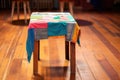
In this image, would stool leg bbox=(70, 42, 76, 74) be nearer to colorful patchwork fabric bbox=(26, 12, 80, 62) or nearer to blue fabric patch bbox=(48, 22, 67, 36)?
colorful patchwork fabric bbox=(26, 12, 80, 62)

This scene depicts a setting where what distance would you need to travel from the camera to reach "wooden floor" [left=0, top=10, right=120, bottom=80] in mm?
2842

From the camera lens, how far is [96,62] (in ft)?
10.6

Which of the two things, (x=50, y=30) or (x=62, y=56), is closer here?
(x=50, y=30)

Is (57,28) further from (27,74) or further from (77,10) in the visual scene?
(77,10)

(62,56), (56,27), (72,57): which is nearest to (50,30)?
(56,27)

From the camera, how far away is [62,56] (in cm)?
344

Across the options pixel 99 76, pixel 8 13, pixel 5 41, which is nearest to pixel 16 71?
pixel 99 76

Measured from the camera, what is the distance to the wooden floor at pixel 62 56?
9.32ft

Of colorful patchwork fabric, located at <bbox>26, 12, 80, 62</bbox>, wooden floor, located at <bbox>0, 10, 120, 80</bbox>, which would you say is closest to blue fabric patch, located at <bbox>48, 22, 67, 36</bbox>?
colorful patchwork fabric, located at <bbox>26, 12, 80, 62</bbox>

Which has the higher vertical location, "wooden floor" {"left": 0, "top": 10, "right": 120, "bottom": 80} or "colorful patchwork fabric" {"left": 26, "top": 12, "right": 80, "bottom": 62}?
"colorful patchwork fabric" {"left": 26, "top": 12, "right": 80, "bottom": 62}

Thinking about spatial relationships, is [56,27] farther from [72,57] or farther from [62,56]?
[62,56]

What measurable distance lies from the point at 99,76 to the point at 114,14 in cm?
399

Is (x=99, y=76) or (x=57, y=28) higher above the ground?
(x=57, y=28)

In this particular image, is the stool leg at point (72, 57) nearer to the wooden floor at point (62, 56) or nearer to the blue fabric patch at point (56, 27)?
the wooden floor at point (62, 56)
